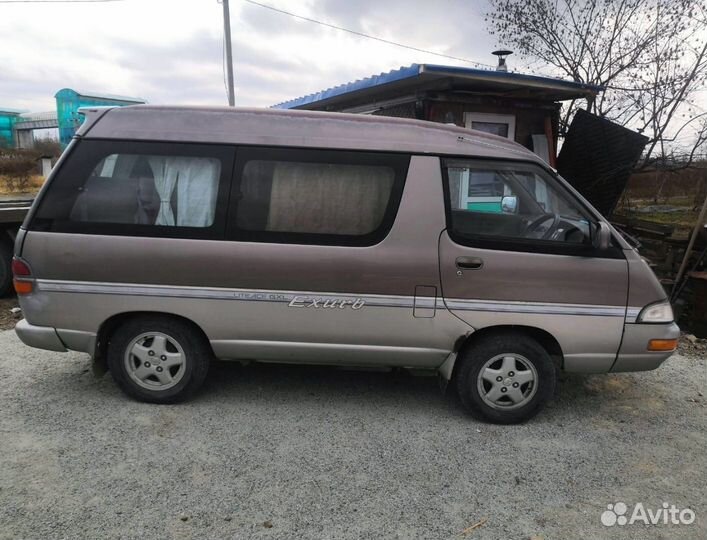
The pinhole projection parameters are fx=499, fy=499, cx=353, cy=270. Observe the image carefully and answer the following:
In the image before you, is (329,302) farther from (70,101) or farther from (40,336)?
(70,101)

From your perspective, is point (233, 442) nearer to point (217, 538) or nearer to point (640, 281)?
point (217, 538)

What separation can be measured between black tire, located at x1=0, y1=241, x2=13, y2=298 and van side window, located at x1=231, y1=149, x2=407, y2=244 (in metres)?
4.78

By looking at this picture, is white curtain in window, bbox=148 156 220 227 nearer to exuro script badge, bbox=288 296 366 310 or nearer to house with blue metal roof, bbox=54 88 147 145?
exuro script badge, bbox=288 296 366 310

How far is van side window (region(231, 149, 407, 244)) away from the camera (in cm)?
347

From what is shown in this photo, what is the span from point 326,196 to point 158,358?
5.60 feet

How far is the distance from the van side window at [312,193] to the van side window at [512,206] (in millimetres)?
455

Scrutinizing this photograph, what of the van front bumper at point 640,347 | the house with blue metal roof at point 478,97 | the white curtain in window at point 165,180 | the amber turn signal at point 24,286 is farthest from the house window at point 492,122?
the amber turn signal at point 24,286

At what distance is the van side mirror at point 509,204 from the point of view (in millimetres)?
3697

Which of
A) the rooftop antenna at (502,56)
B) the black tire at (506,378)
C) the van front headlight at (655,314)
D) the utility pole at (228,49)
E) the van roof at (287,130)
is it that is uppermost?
the utility pole at (228,49)

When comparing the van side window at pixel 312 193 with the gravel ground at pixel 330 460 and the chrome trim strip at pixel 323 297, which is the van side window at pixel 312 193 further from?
the gravel ground at pixel 330 460

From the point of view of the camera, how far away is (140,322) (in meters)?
3.61

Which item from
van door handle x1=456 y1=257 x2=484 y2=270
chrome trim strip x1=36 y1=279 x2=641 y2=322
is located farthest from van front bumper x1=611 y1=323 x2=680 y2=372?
van door handle x1=456 y1=257 x2=484 y2=270

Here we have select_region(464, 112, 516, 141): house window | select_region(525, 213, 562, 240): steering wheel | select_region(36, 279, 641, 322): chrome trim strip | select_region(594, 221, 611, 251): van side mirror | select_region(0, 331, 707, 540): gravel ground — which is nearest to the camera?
select_region(0, 331, 707, 540): gravel ground

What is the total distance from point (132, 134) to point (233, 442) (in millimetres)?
2241
